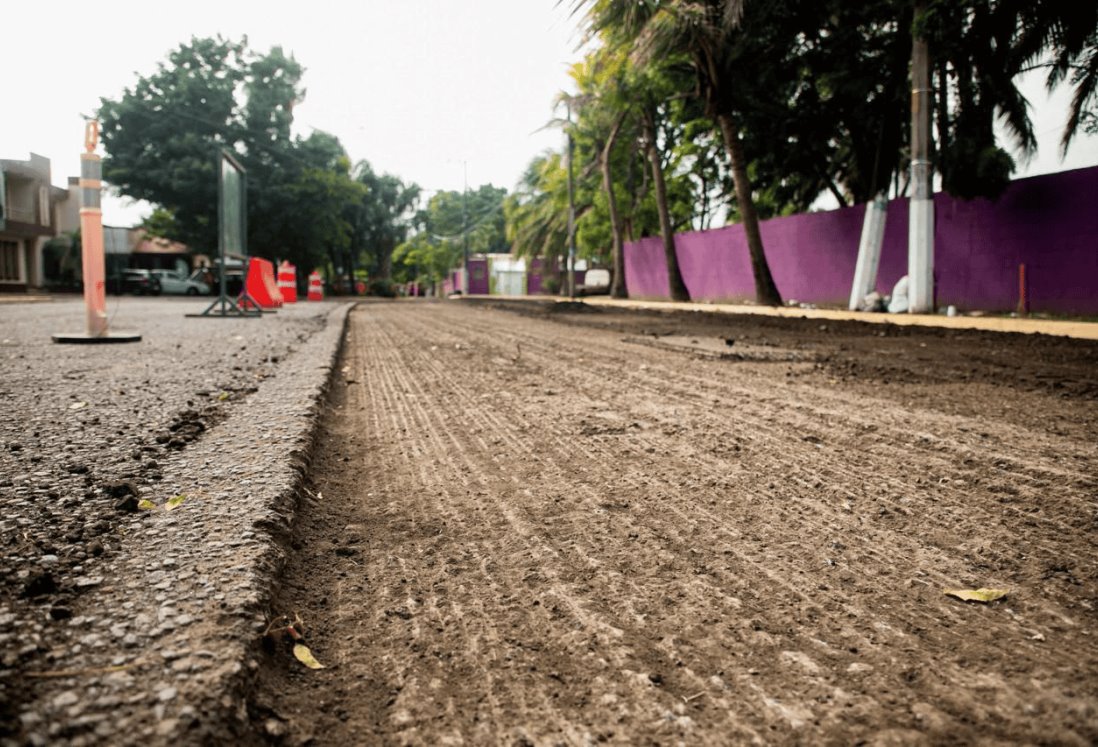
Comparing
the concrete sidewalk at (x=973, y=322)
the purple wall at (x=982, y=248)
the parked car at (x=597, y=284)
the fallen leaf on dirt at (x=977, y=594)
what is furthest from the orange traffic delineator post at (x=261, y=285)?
the parked car at (x=597, y=284)

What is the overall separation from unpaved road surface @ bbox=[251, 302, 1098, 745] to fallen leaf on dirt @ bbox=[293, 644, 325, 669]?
0.09 feet

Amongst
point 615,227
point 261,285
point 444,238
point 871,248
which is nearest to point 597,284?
point 615,227

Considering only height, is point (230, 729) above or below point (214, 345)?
below

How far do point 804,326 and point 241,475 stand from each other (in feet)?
34.4

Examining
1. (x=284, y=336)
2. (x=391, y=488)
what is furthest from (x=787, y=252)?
(x=391, y=488)

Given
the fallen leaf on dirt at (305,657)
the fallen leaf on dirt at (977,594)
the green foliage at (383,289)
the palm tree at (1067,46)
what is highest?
the palm tree at (1067,46)

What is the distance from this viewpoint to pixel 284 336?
899cm

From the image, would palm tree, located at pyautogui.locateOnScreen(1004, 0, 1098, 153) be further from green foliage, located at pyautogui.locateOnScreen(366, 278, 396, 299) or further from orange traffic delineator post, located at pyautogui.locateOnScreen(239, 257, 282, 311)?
green foliage, located at pyautogui.locateOnScreen(366, 278, 396, 299)

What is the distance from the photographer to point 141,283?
36.7 meters

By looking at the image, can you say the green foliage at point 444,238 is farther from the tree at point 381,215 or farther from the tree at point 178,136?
the tree at point 178,136

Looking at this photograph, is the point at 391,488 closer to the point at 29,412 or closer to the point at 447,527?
the point at 447,527

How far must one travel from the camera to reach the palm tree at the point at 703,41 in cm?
1477

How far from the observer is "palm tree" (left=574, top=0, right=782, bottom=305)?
48.5 ft

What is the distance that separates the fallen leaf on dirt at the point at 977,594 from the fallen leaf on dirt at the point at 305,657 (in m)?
1.48
